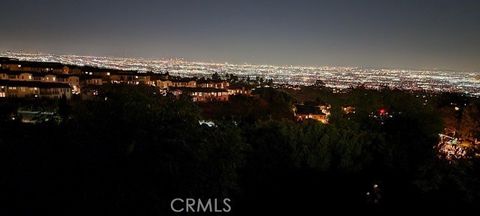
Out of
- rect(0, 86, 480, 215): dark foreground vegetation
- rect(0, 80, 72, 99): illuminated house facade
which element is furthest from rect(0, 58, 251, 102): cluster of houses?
rect(0, 86, 480, 215): dark foreground vegetation

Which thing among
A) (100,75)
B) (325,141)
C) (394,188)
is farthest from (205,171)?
(100,75)

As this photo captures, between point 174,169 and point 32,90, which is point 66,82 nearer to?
point 32,90

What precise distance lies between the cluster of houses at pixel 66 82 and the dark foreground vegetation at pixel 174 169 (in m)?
14.8

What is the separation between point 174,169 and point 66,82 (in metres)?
38.2

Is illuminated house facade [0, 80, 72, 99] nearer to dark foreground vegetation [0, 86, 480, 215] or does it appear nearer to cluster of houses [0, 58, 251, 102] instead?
cluster of houses [0, 58, 251, 102]

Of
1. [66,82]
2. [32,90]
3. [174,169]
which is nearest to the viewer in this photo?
[174,169]

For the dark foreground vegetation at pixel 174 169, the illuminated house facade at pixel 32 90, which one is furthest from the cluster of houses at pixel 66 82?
the dark foreground vegetation at pixel 174 169

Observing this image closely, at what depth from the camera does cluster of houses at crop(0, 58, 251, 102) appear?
35250 millimetres

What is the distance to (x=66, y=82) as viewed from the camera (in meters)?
42.8

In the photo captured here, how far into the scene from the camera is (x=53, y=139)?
34.6 ft

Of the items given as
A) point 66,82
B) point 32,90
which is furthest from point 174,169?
point 66,82

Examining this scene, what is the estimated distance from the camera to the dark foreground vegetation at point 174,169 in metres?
7.89

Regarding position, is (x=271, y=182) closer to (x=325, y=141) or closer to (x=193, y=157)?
(x=325, y=141)

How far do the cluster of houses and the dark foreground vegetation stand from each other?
1482 centimetres
